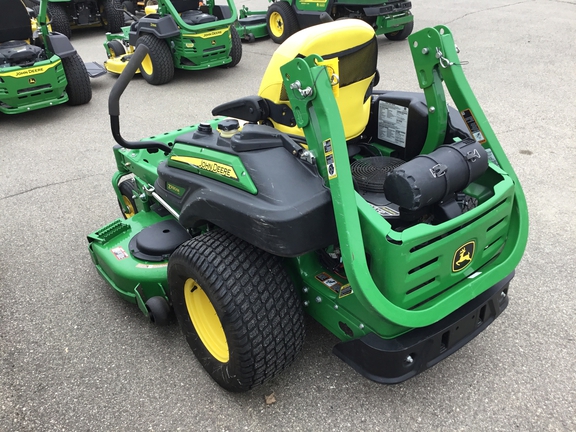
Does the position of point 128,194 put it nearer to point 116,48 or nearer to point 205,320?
point 205,320

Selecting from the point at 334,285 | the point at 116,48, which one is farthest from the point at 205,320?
the point at 116,48

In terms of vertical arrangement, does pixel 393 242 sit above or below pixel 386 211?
above

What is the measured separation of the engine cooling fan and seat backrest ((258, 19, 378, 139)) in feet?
0.46

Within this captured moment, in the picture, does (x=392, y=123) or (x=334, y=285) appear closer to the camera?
(x=334, y=285)

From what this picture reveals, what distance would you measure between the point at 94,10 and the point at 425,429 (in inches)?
385

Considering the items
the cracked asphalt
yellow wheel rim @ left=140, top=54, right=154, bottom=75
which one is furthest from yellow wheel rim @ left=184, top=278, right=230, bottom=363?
yellow wheel rim @ left=140, top=54, right=154, bottom=75

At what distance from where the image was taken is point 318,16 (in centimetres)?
784

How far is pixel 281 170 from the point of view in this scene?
5.90 ft

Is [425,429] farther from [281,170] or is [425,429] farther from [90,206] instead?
[90,206]

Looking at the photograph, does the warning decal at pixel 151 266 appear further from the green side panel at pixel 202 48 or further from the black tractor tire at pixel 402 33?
the black tractor tire at pixel 402 33

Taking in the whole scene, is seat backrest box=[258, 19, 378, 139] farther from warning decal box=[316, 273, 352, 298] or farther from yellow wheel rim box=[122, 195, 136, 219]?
yellow wheel rim box=[122, 195, 136, 219]

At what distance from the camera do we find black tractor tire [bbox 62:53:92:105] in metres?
5.61

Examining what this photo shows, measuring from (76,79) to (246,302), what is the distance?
476cm

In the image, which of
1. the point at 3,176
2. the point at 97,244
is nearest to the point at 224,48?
the point at 3,176
